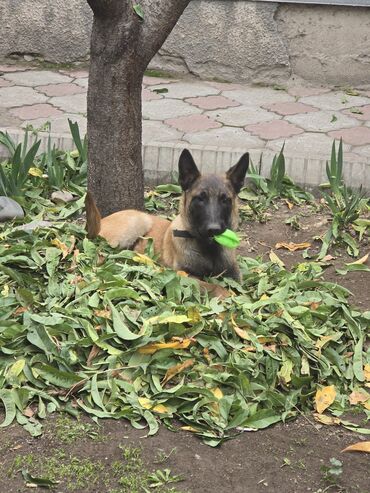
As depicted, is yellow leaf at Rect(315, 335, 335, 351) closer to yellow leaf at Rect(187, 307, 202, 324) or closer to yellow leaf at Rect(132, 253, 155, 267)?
yellow leaf at Rect(187, 307, 202, 324)

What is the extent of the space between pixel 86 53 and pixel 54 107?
1.46 meters

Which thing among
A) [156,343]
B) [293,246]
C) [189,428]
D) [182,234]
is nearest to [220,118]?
[293,246]

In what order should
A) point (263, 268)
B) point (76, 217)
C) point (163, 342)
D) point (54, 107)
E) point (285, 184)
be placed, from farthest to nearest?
point (54, 107), point (285, 184), point (76, 217), point (263, 268), point (163, 342)

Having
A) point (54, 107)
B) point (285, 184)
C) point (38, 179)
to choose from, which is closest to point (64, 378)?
point (38, 179)

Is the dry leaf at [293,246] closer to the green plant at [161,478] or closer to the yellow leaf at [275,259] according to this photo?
the yellow leaf at [275,259]

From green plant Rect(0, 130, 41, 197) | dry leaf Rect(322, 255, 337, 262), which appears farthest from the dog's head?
green plant Rect(0, 130, 41, 197)

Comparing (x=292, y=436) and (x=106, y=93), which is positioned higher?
(x=106, y=93)

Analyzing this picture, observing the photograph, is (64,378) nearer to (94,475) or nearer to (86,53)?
(94,475)

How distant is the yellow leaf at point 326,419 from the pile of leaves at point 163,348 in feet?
0.11

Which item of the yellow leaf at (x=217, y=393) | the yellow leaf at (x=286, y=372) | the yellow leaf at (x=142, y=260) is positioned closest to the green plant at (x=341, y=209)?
the yellow leaf at (x=142, y=260)

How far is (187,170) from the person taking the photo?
18.1 feet

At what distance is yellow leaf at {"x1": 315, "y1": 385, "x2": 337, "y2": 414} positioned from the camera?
442cm

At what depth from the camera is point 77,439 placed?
13.1ft

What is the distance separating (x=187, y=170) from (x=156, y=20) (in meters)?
0.97
